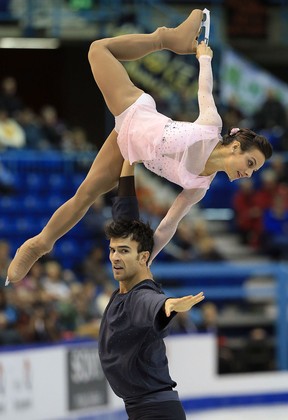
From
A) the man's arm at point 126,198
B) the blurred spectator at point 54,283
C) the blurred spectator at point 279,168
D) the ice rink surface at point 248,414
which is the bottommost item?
the ice rink surface at point 248,414

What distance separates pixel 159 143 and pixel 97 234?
741cm

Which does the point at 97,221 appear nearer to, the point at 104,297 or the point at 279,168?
the point at 104,297

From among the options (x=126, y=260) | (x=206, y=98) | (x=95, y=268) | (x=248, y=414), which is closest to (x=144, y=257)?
(x=126, y=260)

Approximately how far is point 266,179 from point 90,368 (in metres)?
5.03

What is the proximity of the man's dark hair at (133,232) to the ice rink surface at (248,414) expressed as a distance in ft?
15.4

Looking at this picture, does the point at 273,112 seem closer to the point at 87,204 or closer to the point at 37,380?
the point at 37,380

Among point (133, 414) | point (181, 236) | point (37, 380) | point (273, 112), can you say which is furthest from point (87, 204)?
point (273, 112)

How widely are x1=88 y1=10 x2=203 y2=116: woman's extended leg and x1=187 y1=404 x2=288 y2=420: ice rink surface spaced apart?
4.75 metres

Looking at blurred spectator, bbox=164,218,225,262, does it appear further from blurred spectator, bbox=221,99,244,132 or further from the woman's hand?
the woman's hand

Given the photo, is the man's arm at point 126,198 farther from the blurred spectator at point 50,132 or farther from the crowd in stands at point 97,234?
the blurred spectator at point 50,132

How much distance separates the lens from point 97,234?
1192 centimetres

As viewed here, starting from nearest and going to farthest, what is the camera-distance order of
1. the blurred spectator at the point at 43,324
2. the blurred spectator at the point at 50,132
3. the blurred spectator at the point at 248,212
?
the blurred spectator at the point at 43,324 < the blurred spectator at the point at 50,132 < the blurred spectator at the point at 248,212

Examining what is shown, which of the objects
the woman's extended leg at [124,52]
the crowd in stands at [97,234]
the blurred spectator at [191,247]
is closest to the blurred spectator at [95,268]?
the crowd in stands at [97,234]

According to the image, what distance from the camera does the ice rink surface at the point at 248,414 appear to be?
29.5 ft
